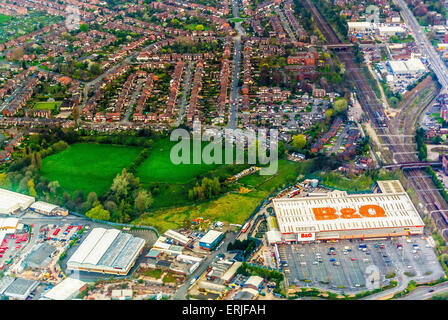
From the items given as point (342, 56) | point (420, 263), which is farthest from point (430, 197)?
point (342, 56)

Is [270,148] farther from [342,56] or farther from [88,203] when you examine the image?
[342,56]

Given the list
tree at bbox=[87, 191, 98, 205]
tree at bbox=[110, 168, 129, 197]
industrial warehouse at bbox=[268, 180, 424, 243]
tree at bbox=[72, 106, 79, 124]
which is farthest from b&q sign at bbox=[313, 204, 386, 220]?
tree at bbox=[72, 106, 79, 124]

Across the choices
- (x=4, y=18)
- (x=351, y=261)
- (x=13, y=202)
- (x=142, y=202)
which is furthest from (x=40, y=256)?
(x=4, y=18)

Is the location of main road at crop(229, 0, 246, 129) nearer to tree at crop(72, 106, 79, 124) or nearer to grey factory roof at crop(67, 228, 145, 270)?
tree at crop(72, 106, 79, 124)

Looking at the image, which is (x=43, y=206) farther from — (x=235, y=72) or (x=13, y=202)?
(x=235, y=72)

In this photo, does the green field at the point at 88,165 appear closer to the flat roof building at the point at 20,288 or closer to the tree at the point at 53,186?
the tree at the point at 53,186

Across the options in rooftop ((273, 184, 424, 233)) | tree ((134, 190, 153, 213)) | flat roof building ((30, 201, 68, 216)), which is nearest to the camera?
rooftop ((273, 184, 424, 233))
